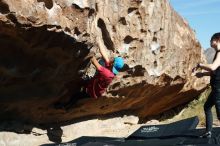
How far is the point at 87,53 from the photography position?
6.52 meters

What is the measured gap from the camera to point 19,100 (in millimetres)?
7145

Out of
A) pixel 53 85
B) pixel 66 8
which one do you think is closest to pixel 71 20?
pixel 66 8

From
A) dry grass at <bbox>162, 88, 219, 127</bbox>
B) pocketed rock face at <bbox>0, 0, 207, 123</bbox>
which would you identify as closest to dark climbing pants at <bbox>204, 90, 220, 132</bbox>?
pocketed rock face at <bbox>0, 0, 207, 123</bbox>

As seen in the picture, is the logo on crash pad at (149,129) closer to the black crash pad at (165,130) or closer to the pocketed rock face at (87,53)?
the black crash pad at (165,130)

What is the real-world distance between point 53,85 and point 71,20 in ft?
4.90

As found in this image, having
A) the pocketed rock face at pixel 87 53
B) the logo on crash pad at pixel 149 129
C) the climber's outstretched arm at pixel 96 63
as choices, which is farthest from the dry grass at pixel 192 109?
the logo on crash pad at pixel 149 129

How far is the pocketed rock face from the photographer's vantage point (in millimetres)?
5820

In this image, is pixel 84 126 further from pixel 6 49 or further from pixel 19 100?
pixel 6 49

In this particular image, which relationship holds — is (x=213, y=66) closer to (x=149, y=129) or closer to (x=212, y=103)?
(x=212, y=103)

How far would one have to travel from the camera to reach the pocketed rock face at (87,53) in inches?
229

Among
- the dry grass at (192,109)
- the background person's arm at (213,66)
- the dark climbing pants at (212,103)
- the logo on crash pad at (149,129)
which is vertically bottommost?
the dry grass at (192,109)

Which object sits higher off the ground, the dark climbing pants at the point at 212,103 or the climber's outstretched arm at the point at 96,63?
the climber's outstretched arm at the point at 96,63

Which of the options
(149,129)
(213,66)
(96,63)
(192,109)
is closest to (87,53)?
(96,63)

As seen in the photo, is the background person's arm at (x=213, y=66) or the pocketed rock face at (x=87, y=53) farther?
the background person's arm at (x=213, y=66)
